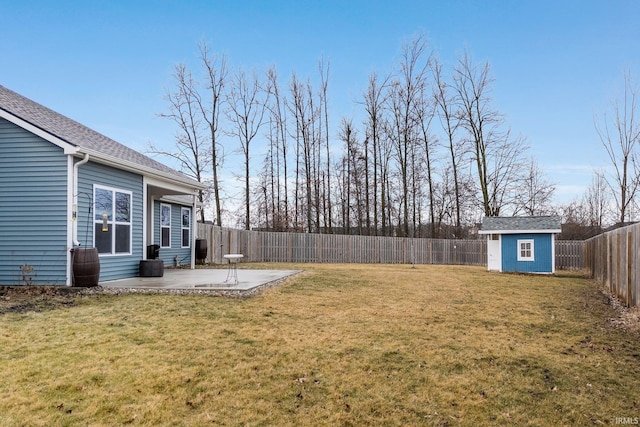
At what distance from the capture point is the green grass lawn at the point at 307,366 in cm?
310

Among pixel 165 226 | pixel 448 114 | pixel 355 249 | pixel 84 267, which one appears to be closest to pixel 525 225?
pixel 355 249

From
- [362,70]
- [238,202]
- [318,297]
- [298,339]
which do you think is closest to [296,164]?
[238,202]

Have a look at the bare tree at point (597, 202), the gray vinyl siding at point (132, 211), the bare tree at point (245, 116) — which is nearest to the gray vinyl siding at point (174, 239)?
the gray vinyl siding at point (132, 211)

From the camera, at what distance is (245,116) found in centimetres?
2503

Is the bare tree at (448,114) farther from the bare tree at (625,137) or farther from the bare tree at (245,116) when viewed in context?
the bare tree at (245,116)

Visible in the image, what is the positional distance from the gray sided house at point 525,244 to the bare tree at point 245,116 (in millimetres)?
14295

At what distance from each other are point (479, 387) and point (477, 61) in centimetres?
2498

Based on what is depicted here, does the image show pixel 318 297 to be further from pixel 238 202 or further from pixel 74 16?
pixel 238 202

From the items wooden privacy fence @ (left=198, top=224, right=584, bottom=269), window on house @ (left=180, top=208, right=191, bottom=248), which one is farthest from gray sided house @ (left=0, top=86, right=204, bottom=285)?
wooden privacy fence @ (left=198, top=224, right=584, bottom=269)

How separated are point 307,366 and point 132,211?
7597 mm

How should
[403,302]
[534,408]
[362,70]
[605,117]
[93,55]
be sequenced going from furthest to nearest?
[362,70]
[605,117]
[93,55]
[403,302]
[534,408]

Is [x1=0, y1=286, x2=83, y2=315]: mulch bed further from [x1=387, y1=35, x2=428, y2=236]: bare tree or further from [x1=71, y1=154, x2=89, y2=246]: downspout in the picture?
[x1=387, y1=35, x2=428, y2=236]: bare tree

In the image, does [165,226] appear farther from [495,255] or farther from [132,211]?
[495,255]

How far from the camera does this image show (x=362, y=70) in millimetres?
26781
